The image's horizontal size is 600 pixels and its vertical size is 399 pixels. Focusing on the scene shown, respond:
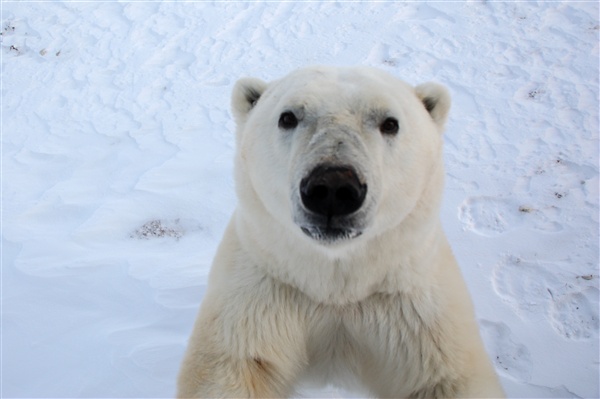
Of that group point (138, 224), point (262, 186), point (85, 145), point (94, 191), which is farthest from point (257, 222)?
point (85, 145)

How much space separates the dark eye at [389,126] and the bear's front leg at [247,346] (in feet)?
2.27

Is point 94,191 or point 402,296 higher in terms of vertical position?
point 402,296

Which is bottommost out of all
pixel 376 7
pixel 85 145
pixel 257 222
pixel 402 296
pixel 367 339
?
pixel 85 145

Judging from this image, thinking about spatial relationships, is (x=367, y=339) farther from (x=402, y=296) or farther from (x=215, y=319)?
(x=215, y=319)

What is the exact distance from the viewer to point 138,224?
13.4 feet

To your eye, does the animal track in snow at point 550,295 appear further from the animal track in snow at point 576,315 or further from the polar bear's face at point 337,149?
the polar bear's face at point 337,149

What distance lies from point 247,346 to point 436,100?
1204mm

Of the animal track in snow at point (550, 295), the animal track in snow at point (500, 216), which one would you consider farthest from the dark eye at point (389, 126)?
the animal track in snow at point (500, 216)

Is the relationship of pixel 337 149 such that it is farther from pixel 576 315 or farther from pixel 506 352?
pixel 576 315

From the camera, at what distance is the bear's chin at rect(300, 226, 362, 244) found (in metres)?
1.86

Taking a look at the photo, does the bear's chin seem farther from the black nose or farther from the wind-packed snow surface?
the wind-packed snow surface

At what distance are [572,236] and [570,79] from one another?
2.23 meters

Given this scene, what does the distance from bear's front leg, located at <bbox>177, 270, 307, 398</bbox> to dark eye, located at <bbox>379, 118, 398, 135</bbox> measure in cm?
69

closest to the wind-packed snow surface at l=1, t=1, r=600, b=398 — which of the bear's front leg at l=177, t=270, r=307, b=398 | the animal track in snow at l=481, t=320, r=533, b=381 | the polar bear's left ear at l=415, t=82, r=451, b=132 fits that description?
the animal track in snow at l=481, t=320, r=533, b=381
